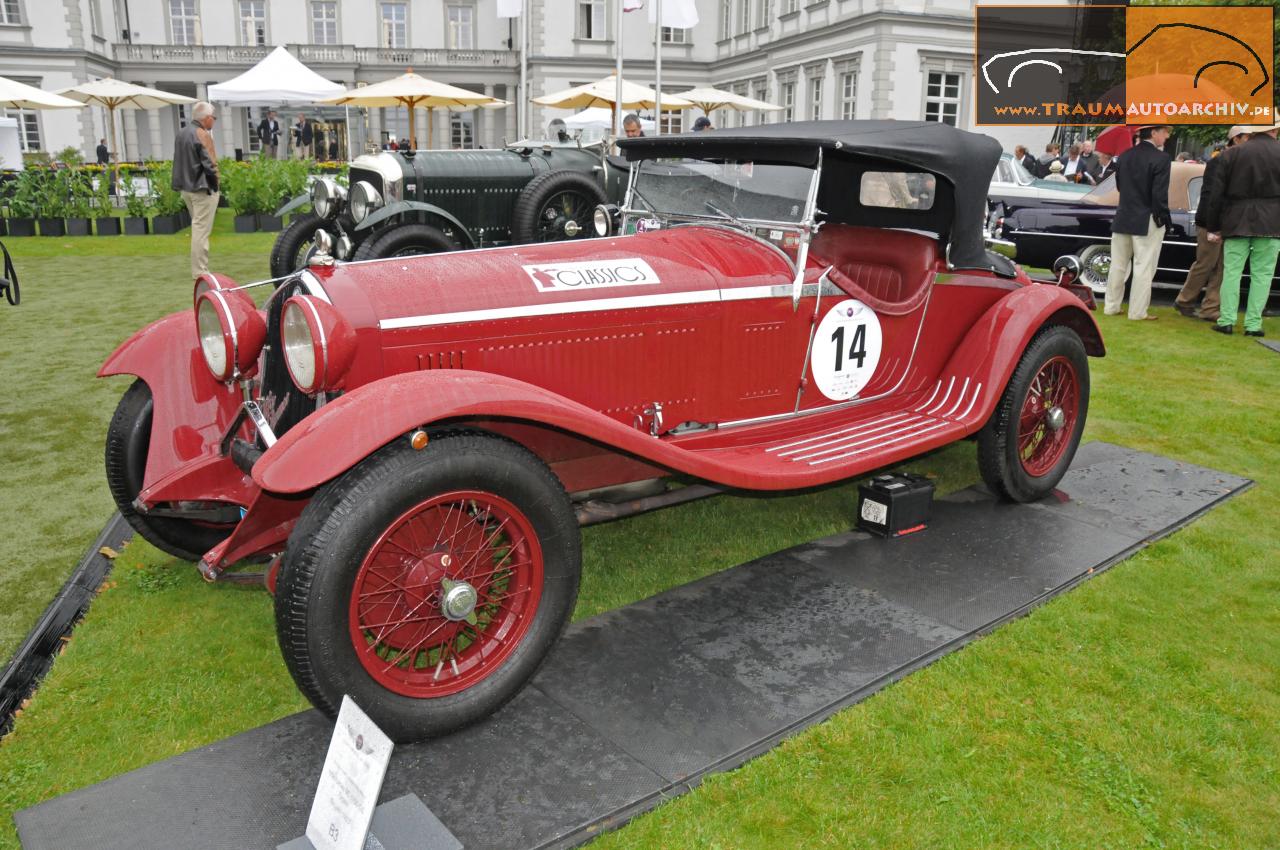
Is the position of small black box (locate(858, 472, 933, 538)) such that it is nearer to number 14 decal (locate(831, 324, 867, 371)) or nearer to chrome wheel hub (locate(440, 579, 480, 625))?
number 14 decal (locate(831, 324, 867, 371))

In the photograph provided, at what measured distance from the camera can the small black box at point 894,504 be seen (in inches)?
170

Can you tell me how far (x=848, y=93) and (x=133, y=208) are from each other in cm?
2316

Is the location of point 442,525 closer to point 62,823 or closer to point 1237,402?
point 62,823

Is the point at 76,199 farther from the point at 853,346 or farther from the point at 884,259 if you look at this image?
the point at 853,346

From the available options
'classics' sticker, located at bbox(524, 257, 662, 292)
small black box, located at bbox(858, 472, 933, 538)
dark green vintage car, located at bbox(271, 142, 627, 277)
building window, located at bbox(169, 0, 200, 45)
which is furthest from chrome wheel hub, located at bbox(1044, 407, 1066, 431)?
building window, located at bbox(169, 0, 200, 45)

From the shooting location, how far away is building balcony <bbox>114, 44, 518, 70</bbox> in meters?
42.7

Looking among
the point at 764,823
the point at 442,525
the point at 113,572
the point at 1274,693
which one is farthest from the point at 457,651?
the point at 1274,693

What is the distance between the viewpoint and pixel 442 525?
2.87 meters

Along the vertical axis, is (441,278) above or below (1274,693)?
above

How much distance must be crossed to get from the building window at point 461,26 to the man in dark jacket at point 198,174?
37.0 metres

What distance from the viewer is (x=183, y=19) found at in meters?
43.6

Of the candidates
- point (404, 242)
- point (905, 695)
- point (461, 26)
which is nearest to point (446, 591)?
point (905, 695)

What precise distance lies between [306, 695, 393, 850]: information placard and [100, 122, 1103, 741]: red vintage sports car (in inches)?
11.4

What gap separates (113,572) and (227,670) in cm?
116
